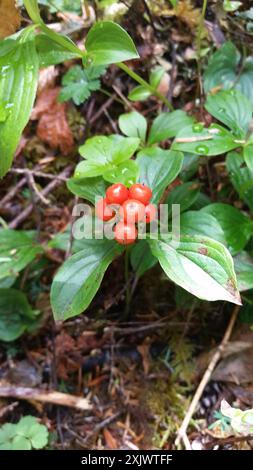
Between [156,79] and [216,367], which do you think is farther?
[156,79]

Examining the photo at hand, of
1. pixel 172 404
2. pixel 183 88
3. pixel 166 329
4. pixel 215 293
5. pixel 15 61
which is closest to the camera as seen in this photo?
pixel 215 293

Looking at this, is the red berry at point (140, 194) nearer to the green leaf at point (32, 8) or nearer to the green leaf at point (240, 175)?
the green leaf at point (240, 175)

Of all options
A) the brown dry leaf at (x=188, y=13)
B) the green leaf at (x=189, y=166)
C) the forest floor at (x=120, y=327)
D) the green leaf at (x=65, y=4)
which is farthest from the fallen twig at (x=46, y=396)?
the brown dry leaf at (x=188, y=13)

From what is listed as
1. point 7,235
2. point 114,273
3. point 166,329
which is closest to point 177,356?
point 166,329

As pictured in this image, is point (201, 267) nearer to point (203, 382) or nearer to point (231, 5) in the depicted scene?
point (203, 382)

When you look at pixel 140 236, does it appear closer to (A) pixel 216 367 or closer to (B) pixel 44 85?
(A) pixel 216 367

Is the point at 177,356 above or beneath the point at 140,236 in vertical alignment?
beneath

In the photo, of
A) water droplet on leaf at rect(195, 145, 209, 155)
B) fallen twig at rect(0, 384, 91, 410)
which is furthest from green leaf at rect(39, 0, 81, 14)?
fallen twig at rect(0, 384, 91, 410)

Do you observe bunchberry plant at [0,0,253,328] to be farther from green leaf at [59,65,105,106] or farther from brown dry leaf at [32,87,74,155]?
brown dry leaf at [32,87,74,155]
